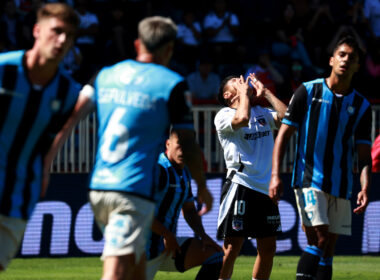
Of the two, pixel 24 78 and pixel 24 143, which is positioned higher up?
pixel 24 78

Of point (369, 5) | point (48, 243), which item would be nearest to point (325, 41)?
point (369, 5)

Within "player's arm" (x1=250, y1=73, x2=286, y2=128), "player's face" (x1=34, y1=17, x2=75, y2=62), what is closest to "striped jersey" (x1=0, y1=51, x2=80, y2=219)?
"player's face" (x1=34, y1=17, x2=75, y2=62)

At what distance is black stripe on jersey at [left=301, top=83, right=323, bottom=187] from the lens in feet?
23.8

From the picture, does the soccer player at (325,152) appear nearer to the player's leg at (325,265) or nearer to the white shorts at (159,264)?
the player's leg at (325,265)

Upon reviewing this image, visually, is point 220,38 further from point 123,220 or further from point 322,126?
point 123,220

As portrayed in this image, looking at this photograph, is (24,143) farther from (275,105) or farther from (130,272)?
(275,105)

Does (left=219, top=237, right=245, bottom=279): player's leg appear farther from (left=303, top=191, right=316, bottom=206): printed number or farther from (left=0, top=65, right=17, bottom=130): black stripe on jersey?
(left=0, top=65, right=17, bottom=130): black stripe on jersey

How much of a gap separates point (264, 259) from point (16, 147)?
3.52 meters

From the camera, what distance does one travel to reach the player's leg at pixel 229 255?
26.5 feet

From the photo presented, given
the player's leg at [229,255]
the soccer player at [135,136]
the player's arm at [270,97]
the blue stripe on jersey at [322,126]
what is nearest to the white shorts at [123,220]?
the soccer player at [135,136]

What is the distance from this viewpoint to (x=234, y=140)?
8.18 metres

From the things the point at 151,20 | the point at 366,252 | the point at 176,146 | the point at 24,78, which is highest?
the point at 151,20

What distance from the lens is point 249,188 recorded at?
8.18 m

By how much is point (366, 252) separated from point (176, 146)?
608 cm
